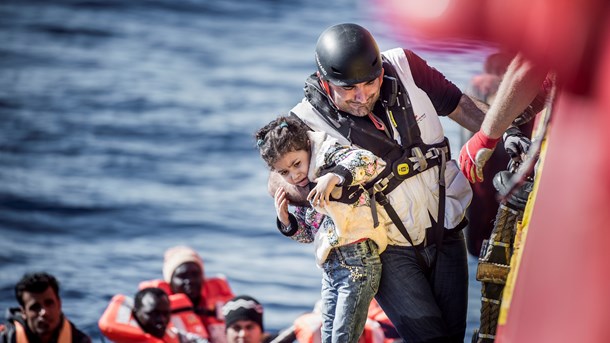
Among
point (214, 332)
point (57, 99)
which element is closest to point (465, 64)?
point (214, 332)

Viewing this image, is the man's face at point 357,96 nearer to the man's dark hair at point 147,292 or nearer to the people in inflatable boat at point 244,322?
the people in inflatable boat at point 244,322

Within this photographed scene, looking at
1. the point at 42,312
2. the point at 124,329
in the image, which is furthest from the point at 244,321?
the point at 42,312

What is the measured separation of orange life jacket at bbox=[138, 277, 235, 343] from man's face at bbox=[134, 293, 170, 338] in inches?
21.4

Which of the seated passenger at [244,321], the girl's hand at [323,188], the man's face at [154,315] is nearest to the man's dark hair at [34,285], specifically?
the man's face at [154,315]

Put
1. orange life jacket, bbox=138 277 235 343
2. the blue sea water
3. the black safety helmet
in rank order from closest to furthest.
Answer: the black safety helmet → orange life jacket, bbox=138 277 235 343 → the blue sea water

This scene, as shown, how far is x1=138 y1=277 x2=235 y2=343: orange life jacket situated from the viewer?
894 cm

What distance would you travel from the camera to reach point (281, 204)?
4250 mm

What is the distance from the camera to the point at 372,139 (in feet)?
13.8

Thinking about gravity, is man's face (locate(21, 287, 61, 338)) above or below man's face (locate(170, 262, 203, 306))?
below

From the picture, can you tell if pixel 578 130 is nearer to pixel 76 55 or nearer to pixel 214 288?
A: pixel 214 288

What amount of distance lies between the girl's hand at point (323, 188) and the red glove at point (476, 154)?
51 centimetres

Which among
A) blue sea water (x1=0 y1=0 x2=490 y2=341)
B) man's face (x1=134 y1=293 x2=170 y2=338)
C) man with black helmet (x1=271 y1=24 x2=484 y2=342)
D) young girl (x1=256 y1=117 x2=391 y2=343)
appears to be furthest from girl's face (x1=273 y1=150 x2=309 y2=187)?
man's face (x1=134 y1=293 x2=170 y2=338)

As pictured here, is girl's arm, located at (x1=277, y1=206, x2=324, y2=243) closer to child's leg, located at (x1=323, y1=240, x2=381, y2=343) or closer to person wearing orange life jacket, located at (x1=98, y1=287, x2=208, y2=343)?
child's leg, located at (x1=323, y1=240, x2=381, y2=343)

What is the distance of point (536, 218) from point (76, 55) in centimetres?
1817
